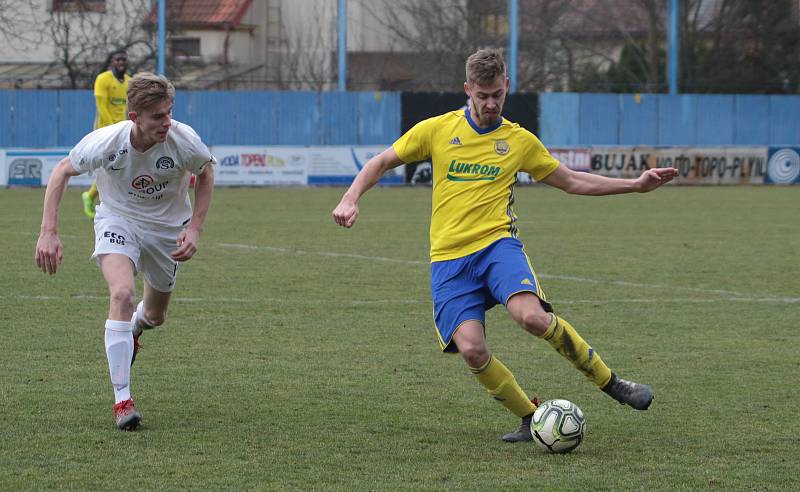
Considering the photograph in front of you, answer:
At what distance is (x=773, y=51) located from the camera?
3975 cm

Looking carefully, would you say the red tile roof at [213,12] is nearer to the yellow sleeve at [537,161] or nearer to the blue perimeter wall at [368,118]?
the blue perimeter wall at [368,118]

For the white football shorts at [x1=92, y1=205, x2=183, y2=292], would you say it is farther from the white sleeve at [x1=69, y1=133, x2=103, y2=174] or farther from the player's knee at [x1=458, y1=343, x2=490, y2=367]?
the player's knee at [x1=458, y1=343, x2=490, y2=367]

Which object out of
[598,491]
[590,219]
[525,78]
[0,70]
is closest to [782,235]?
[590,219]

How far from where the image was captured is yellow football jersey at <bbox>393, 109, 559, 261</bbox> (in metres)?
5.79

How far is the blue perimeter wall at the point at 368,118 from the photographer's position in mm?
31281

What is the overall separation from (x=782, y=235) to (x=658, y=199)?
8.63 m

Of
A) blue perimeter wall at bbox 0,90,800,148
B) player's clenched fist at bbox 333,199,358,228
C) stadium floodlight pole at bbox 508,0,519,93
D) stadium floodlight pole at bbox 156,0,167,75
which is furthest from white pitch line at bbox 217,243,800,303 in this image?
stadium floodlight pole at bbox 508,0,519,93

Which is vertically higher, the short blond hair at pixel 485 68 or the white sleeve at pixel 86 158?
the short blond hair at pixel 485 68

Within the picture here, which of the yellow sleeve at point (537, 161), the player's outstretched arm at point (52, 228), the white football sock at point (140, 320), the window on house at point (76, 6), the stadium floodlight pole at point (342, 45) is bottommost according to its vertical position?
the white football sock at point (140, 320)

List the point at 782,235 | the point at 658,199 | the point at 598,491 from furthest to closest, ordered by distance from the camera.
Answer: the point at 658,199, the point at 782,235, the point at 598,491

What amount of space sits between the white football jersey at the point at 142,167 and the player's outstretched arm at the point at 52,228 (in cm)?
8

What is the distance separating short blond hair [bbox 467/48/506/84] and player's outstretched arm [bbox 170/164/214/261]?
4.78ft

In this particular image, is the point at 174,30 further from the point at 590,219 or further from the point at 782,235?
the point at 782,235

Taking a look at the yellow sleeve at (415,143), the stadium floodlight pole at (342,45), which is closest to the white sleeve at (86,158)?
the yellow sleeve at (415,143)
